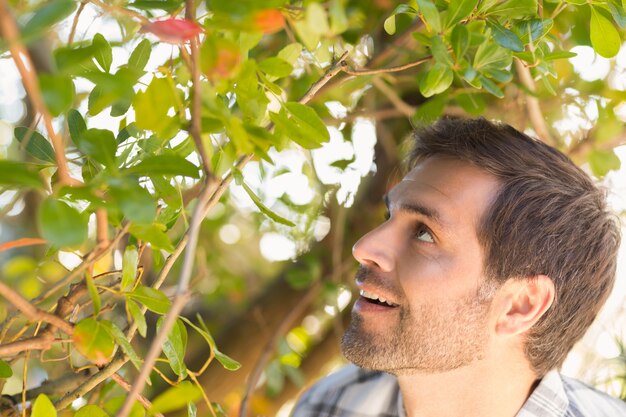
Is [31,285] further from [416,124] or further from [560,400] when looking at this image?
[560,400]

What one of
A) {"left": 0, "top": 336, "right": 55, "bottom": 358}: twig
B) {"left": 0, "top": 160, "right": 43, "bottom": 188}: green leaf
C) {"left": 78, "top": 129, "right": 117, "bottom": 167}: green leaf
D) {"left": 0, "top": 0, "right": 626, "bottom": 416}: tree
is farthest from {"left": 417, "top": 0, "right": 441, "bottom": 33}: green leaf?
{"left": 0, "top": 336, "right": 55, "bottom": 358}: twig

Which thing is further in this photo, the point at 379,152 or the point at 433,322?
the point at 379,152

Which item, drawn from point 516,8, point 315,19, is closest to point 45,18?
point 315,19

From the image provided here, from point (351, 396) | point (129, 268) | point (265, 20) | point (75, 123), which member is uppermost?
point (265, 20)

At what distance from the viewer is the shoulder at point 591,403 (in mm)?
1664

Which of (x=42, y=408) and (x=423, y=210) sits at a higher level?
(x=42, y=408)

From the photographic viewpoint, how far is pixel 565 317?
1.57 m

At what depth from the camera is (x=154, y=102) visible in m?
0.69

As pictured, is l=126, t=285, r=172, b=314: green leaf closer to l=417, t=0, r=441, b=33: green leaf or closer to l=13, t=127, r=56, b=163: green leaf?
l=13, t=127, r=56, b=163: green leaf

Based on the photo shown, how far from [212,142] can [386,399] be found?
1048mm

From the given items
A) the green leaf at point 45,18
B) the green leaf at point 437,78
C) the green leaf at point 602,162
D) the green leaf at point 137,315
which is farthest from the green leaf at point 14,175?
the green leaf at point 602,162

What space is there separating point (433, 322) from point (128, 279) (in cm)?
74

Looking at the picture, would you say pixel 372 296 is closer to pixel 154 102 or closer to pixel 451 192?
pixel 451 192

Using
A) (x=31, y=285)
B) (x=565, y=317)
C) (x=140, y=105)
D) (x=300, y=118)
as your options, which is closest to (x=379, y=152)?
(x=565, y=317)
